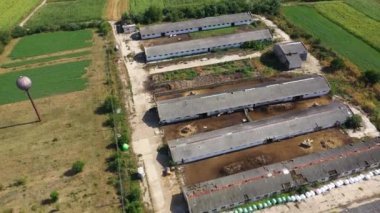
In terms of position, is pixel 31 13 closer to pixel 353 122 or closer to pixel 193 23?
pixel 193 23

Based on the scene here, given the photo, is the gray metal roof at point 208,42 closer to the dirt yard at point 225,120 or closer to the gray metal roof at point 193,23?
the gray metal roof at point 193,23

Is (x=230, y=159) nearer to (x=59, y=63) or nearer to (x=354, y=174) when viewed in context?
(x=354, y=174)

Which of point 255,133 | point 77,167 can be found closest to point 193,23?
point 255,133

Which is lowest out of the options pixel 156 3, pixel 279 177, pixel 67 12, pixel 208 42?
pixel 279 177

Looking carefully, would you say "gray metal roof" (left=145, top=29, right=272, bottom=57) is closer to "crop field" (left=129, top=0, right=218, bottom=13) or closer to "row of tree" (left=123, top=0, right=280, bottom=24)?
"row of tree" (left=123, top=0, right=280, bottom=24)

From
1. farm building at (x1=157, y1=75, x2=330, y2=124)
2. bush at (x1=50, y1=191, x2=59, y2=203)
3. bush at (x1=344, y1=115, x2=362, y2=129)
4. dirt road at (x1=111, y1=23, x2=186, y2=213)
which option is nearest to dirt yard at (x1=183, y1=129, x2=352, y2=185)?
bush at (x1=344, y1=115, x2=362, y2=129)

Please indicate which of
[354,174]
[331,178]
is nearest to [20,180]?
[331,178]

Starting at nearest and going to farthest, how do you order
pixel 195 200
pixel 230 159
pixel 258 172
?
1. pixel 195 200
2. pixel 258 172
3. pixel 230 159
